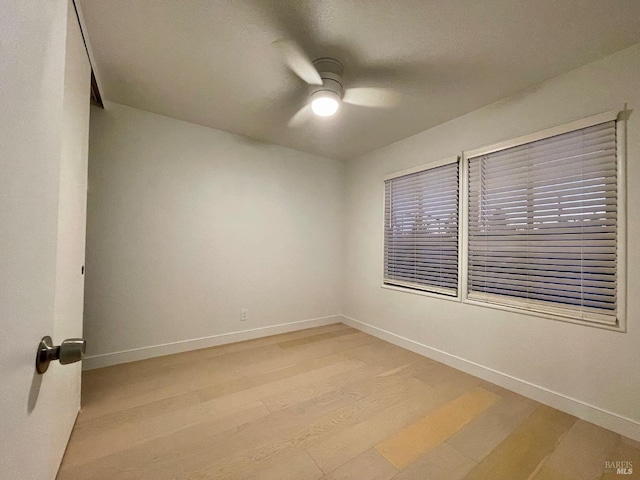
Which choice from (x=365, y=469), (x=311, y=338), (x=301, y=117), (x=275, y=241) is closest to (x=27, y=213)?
(x=365, y=469)

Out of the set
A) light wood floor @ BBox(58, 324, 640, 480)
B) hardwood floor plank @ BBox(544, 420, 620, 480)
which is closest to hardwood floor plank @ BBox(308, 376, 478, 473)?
light wood floor @ BBox(58, 324, 640, 480)

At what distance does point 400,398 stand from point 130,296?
2551 millimetres

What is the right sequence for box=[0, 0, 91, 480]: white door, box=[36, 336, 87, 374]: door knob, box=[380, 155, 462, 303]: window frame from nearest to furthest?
box=[0, 0, 91, 480]: white door → box=[36, 336, 87, 374]: door knob → box=[380, 155, 462, 303]: window frame

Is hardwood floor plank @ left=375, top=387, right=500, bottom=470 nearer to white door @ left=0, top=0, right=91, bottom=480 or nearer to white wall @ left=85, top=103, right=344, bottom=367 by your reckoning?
white door @ left=0, top=0, right=91, bottom=480

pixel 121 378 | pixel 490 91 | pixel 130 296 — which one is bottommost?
pixel 121 378

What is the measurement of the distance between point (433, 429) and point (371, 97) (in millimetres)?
2497

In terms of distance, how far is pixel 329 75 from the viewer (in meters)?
1.88

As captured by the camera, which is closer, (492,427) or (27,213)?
(27,213)

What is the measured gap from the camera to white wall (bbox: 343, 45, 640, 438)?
161 centimetres

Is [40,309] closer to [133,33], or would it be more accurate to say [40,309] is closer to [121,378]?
[133,33]

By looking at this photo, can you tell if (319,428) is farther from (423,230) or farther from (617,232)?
(617,232)

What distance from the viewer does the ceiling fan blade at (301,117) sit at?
2.42 m

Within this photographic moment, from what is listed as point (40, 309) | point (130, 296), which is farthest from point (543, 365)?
point (130, 296)

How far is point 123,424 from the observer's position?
164 cm
